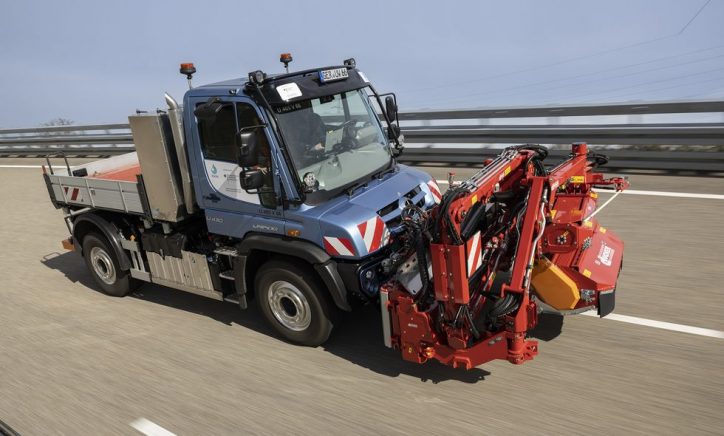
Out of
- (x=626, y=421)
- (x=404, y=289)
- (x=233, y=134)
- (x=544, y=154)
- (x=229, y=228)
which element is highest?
(x=233, y=134)

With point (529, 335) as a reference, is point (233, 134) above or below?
above

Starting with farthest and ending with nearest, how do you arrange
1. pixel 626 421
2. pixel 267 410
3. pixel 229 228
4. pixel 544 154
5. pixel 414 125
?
pixel 414 125 < pixel 229 228 < pixel 544 154 < pixel 267 410 < pixel 626 421

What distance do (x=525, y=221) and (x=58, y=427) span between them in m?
3.96

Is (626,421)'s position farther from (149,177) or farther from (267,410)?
(149,177)

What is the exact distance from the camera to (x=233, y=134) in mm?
4820

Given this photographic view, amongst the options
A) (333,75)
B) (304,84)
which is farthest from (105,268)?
(333,75)

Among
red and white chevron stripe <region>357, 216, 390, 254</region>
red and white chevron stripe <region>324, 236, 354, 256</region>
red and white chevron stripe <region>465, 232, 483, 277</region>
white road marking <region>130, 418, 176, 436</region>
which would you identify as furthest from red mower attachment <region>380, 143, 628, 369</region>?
white road marking <region>130, 418, 176, 436</region>

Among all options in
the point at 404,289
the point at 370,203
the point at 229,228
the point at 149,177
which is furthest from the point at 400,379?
the point at 149,177

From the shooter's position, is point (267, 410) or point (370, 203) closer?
point (267, 410)

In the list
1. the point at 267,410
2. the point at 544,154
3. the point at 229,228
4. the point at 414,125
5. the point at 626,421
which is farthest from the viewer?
the point at 414,125

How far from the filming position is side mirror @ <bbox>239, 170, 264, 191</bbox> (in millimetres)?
4516

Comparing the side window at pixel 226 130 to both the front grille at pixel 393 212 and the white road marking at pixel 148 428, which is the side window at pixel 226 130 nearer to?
the front grille at pixel 393 212

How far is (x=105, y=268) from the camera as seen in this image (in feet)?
22.0

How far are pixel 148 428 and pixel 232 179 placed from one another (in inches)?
85.1
